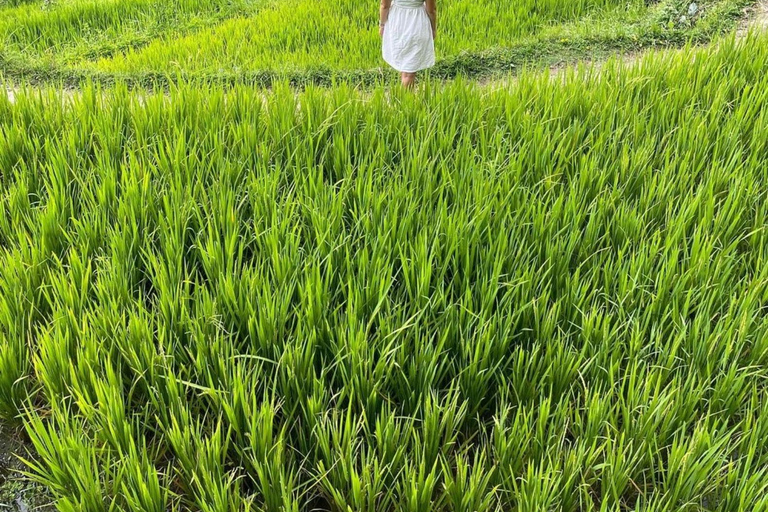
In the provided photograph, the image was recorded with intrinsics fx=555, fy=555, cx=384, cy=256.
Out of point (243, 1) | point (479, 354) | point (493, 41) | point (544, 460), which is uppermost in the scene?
point (243, 1)

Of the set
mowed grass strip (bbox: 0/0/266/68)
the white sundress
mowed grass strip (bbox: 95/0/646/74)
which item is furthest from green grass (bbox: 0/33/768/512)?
mowed grass strip (bbox: 0/0/266/68)

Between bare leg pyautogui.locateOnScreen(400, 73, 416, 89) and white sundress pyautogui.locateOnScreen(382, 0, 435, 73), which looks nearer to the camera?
white sundress pyautogui.locateOnScreen(382, 0, 435, 73)

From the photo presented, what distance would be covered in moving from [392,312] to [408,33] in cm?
218

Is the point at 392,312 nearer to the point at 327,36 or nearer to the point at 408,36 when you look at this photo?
the point at 408,36

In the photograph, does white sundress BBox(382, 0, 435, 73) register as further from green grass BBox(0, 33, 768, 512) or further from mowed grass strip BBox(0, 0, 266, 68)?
mowed grass strip BBox(0, 0, 266, 68)

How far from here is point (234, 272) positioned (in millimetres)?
1471

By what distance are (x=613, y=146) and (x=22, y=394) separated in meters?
2.02

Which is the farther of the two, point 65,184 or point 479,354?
point 65,184

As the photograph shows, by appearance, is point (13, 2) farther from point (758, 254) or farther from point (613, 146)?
point (758, 254)

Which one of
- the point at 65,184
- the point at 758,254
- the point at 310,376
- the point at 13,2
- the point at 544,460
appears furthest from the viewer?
the point at 13,2

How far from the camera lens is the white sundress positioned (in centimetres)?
308

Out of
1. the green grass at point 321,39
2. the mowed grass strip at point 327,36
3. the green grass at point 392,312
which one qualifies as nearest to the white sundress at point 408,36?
the green grass at point 321,39

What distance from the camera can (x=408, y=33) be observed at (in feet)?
10.2

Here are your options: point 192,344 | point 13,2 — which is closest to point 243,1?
point 13,2
